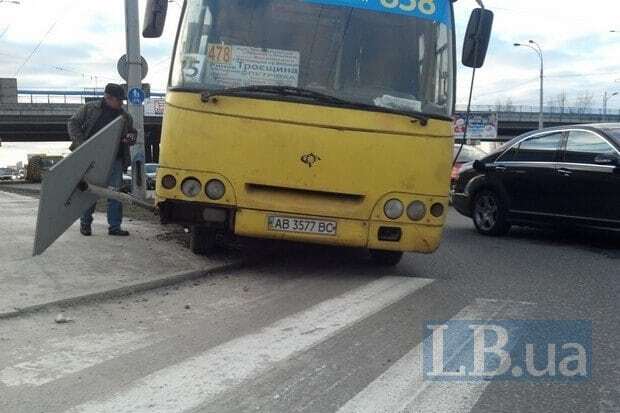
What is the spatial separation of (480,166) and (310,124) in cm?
576

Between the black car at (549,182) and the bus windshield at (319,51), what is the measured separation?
343cm

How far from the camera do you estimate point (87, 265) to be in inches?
290

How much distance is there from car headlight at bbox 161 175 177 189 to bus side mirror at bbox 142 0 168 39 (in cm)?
162

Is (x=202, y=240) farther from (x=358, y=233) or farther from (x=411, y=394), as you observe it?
(x=411, y=394)

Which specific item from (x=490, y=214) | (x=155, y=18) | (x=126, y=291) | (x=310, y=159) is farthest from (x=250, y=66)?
(x=490, y=214)

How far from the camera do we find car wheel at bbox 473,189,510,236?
447 inches

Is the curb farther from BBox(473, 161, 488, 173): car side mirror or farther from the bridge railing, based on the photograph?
the bridge railing

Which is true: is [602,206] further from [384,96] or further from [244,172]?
[244,172]

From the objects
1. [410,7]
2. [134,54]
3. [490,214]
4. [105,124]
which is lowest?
[490,214]

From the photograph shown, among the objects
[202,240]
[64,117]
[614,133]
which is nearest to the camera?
[202,240]

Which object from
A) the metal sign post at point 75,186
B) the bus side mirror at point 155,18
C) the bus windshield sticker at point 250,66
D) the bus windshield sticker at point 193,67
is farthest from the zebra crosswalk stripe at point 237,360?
the bus side mirror at point 155,18

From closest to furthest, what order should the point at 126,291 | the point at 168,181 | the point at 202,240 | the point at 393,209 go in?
the point at 126,291 < the point at 168,181 < the point at 393,209 < the point at 202,240

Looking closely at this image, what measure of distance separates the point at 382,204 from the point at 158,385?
3.32 meters

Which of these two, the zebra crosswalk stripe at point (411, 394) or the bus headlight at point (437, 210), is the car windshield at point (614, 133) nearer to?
the bus headlight at point (437, 210)
